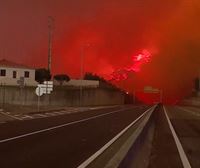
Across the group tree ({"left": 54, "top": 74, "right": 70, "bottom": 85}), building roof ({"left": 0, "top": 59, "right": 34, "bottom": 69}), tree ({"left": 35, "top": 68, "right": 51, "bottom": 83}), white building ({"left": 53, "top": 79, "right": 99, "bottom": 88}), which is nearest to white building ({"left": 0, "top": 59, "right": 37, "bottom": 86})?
building roof ({"left": 0, "top": 59, "right": 34, "bottom": 69})

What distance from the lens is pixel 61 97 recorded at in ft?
352

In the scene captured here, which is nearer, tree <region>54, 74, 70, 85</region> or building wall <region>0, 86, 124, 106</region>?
building wall <region>0, 86, 124, 106</region>

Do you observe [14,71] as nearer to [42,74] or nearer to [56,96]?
[42,74]

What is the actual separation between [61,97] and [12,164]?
303 ft

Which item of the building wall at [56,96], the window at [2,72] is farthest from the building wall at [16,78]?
the building wall at [56,96]

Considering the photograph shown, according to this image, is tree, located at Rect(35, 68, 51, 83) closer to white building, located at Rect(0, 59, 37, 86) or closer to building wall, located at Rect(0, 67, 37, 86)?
building wall, located at Rect(0, 67, 37, 86)

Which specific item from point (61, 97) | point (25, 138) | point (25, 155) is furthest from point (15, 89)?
point (25, 155)

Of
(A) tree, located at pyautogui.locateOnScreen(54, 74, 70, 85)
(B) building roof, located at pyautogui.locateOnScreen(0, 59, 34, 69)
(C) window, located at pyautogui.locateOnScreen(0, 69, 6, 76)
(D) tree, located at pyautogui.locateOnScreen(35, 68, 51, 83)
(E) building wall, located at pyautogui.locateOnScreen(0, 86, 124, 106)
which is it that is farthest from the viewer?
(A) tree, located at pyautogui.locateOnScreen(54, 74, 70, 85)

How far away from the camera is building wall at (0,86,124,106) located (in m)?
99.8

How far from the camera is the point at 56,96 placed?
10569cm

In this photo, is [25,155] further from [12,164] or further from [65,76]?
[65,76]

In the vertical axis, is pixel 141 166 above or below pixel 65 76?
below

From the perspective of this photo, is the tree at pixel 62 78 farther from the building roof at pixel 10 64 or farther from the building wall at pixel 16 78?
the building roof at pixel 10 64

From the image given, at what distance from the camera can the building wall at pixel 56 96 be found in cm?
9981
